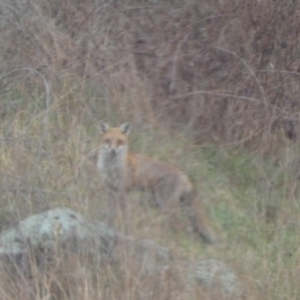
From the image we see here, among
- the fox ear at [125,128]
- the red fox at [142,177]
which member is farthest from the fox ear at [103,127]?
the fox ear at [125,128]

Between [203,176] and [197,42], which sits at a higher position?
[197,42]

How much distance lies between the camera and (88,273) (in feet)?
21.5

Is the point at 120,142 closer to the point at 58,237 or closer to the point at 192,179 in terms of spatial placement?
the point at 192,179

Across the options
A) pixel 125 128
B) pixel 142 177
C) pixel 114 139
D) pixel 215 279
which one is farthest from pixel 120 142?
pixel 215 279

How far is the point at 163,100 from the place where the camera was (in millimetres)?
10133

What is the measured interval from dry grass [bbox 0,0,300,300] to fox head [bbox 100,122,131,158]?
0.52ft

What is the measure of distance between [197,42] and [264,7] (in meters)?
0.82

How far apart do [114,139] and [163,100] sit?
1180 millimetres

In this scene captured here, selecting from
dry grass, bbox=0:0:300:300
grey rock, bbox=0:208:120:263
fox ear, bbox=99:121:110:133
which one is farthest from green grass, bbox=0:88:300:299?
grey rock, bbox=0:208:120:263

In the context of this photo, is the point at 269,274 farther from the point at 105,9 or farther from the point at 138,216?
the point at 105,9

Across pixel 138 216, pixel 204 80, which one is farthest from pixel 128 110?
pixel 138 216

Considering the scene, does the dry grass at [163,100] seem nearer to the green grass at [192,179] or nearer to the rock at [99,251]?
the green grass at [192,179]

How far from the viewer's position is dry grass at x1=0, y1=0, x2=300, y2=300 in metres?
8.07

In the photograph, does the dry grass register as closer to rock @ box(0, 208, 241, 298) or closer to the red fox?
the red fox
